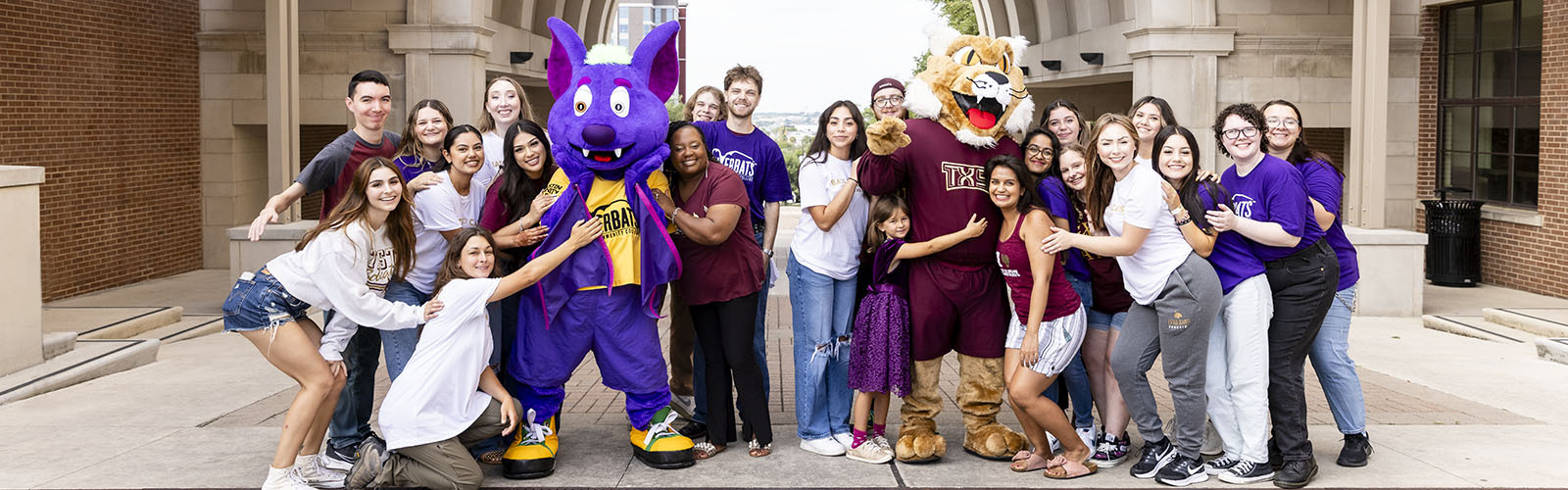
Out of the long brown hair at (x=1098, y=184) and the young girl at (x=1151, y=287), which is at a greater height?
the long brown hair at (x=1098, y=184)

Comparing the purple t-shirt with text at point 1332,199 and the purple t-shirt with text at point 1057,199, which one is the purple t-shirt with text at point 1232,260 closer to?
the purple t-shirt with text at point 1332,199

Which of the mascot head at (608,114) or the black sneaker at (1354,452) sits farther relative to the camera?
the black sneaker at (1354,452)

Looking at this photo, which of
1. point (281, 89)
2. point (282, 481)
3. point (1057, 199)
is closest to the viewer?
point (282, 481)

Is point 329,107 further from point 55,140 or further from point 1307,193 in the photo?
point 1307,193

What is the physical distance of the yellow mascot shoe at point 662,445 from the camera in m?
5.59

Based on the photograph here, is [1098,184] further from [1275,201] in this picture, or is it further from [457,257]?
[457,257]

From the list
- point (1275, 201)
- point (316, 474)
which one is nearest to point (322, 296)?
point (316, 474)

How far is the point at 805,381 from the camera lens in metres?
5.82

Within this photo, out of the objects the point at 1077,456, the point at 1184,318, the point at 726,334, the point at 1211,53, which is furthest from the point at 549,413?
the point at 1211,53

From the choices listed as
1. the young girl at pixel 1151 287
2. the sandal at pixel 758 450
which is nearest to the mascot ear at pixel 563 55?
the sandal at pixel 758 450

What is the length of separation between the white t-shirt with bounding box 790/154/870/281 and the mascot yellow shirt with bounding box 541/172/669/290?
764 millimetres

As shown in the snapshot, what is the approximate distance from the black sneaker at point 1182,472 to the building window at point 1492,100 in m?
9.21

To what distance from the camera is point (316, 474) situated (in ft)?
17.5

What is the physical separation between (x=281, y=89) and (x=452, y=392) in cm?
788
